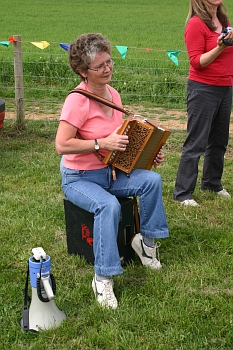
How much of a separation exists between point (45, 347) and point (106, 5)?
3475 cm

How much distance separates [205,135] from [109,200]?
1.76 metres

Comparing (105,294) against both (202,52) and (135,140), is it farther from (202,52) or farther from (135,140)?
(202,52)

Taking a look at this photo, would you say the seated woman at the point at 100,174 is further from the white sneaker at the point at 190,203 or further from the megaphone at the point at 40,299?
the white sneaker at the point at 190,203

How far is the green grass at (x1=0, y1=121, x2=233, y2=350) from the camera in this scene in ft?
10.0

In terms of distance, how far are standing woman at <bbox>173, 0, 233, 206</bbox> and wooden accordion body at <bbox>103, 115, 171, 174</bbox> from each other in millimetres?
1212

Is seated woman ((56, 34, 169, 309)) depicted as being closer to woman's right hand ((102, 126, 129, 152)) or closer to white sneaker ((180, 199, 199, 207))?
woman's right hand ((102, 126, 129, 152))

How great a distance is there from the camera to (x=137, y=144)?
12.0 ft

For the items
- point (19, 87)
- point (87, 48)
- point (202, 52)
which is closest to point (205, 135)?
point (202, 52)

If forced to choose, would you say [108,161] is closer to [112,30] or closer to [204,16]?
[204,16]

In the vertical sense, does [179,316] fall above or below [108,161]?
below

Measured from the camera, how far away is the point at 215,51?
4484 millimetres

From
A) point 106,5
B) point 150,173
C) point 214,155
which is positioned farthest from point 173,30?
point 150,173

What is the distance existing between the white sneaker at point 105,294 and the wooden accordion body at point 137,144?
0.79 metres

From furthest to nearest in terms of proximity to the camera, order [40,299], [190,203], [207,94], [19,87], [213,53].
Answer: [19,87] < [190,203] < [207,94] < [213,53] < [40,299]
